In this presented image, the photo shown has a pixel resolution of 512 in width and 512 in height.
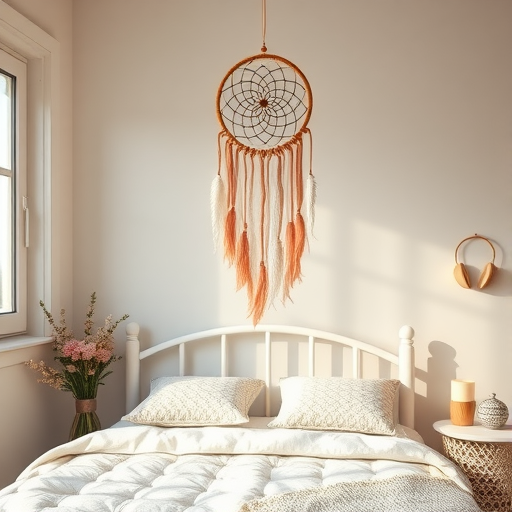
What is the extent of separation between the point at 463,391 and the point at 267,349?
865mm

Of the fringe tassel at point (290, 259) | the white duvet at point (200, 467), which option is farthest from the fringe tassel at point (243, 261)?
the white duvet at point (200, 467)

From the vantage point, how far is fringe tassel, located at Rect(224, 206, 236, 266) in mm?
2600

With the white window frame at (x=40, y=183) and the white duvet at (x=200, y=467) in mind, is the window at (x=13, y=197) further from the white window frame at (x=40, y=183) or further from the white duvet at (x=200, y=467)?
the white duvet at (x=200, y=467)

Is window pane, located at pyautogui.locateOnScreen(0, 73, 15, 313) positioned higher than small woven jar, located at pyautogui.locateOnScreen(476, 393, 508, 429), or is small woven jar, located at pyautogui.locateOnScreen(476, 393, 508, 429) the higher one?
window pane, located at pyautogui.locateOnScreen(0, 73, 15, 313)

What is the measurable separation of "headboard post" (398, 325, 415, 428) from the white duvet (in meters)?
0.34

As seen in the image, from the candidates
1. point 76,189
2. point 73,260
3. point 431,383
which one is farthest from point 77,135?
point 431,383

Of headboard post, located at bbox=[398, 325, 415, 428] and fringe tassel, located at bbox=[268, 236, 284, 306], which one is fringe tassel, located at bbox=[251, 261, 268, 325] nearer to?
fringe tassel, located at bbox=[268, 236, 284, 306]

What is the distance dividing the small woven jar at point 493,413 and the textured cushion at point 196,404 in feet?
3.10

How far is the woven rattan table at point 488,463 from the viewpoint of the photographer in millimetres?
2844

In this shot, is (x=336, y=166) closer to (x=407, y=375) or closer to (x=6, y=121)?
(x=407, y=375)

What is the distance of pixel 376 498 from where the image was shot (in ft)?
6.89

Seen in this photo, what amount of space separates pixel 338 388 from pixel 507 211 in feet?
3.61

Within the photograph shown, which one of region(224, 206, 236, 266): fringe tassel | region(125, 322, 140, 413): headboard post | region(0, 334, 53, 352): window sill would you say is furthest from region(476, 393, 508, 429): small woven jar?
region(0, 334, 53, 352): window sill

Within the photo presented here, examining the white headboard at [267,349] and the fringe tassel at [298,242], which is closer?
the fringe tassel at [298,242]
